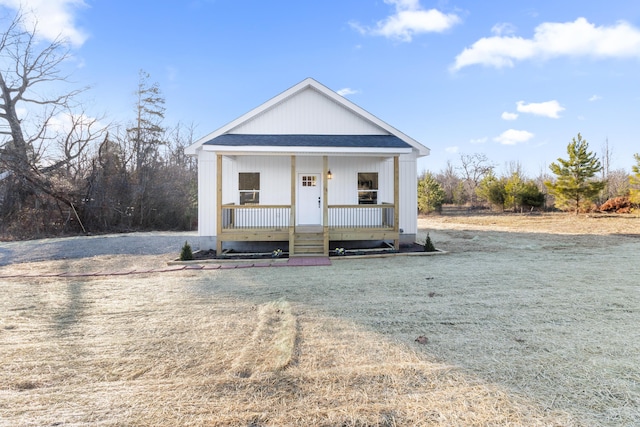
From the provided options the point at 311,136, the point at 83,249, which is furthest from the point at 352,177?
the point at 83,249

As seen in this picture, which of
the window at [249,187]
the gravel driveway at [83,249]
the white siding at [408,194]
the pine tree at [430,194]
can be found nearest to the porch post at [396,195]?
the white siding at [408,194]

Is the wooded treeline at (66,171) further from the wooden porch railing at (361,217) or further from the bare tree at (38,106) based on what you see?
the wooden porch railing at (361,217)

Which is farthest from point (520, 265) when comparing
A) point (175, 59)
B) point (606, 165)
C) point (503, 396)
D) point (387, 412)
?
point (606, 165)

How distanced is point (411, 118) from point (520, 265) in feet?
68.3

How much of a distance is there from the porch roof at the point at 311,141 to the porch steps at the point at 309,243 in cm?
291

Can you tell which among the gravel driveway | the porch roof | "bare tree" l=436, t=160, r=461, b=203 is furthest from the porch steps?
"bare tree" l=436, t=160, r=461, b=203

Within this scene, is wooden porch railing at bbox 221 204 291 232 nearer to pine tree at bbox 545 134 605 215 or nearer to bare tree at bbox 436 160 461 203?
pine tree at bbox 545 134 605 215

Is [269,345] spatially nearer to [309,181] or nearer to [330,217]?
[330,217]

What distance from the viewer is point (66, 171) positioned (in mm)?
17250

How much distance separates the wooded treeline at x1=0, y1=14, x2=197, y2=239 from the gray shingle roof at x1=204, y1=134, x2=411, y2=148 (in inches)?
416

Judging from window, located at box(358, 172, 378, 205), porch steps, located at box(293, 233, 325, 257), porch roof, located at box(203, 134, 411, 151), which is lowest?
porch steps, located at box(293, 233, 325, 257)

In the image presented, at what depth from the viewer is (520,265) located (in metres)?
7.84

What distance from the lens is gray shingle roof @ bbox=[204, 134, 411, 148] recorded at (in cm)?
931

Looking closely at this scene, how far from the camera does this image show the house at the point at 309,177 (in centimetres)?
1012
